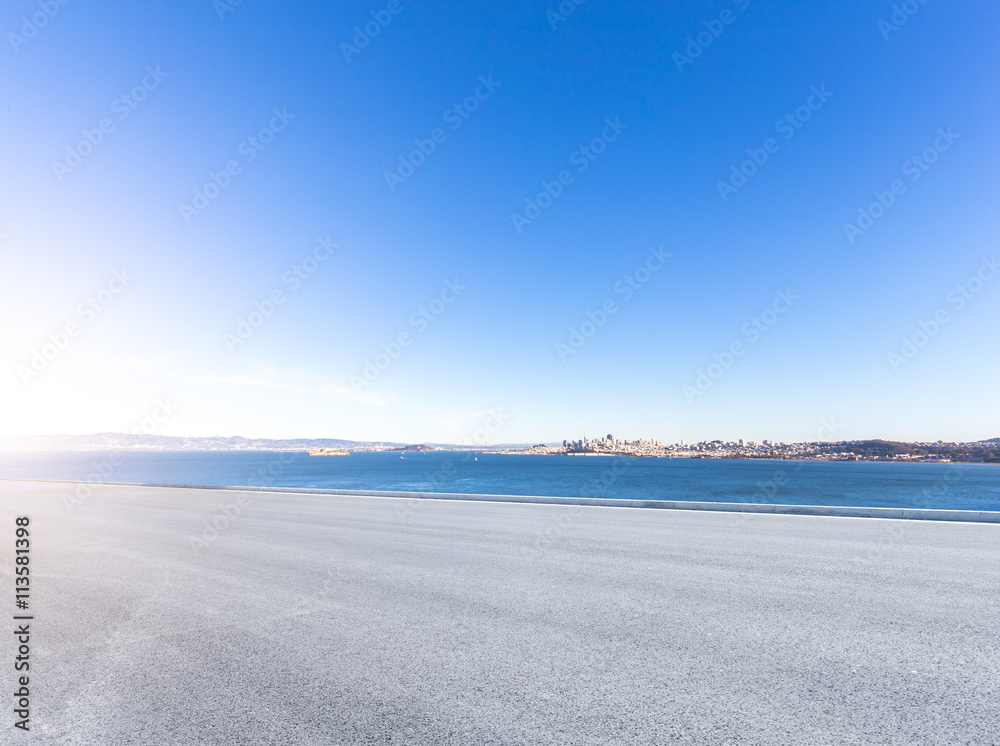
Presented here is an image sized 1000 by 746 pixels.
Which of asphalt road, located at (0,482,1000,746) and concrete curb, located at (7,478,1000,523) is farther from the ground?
asphalt road, located at (0,482,1000,746)

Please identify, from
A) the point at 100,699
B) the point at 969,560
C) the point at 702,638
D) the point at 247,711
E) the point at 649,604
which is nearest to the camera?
the point at 247,711

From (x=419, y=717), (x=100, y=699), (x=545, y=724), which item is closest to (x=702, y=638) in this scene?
(x=545, y=724)

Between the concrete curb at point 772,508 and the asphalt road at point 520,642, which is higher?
the asphalt road at point 520,642

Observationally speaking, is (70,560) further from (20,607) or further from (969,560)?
(969,560)

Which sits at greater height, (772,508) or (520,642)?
(520,642)

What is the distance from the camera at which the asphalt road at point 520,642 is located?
269cm

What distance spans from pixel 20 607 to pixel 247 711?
3797 mm

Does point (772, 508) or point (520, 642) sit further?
point (772, 508)

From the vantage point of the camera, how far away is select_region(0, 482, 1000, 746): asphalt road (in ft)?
8.83

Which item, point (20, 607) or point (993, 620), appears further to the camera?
point (20, 607)

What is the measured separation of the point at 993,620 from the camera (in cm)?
414

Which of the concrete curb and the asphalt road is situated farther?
the concrete curb

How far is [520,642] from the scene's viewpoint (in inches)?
148

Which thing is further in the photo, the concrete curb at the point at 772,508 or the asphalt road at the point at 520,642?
the concrete curb at the point at 772,508
